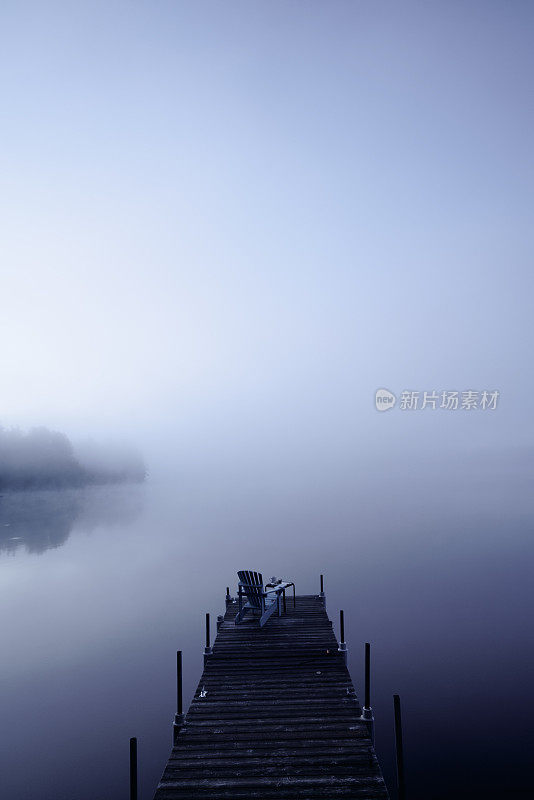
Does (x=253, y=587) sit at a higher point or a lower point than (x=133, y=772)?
Result: higher

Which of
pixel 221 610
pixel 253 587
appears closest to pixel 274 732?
pixel 253 587

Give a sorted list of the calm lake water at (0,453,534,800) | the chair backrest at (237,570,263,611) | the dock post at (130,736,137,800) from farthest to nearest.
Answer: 1. the chair backrest at (237,570,263,611)
2. the calm lake water at (0,453,534,800)
3. the dock post at (130,736,137,800)

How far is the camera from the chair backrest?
12656 mm

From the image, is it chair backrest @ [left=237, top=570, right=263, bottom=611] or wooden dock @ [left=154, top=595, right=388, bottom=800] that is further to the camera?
chair backrest @ [left=237, top=570, right=263, bottom=611]

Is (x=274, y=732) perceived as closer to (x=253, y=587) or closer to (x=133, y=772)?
(x=133, y=772)

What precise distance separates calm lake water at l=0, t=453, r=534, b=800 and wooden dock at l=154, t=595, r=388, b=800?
9.27ft

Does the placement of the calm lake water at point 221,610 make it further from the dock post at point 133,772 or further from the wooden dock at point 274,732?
the dock post at point 133,772

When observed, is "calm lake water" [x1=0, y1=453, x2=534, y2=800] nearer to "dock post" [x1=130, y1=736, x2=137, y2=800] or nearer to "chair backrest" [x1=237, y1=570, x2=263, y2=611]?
"chair backrest" [x1=237, y1=570, x2=263, y2=611]

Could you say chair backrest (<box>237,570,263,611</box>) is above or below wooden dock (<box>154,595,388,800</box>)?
above

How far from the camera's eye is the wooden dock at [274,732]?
19.3 ft

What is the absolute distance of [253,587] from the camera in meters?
12.5

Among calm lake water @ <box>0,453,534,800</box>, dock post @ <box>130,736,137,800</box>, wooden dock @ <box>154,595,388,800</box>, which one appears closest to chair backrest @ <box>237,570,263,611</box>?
wooden dock @ <box>154,595,388,800</box>

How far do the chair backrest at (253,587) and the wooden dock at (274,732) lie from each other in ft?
5.33

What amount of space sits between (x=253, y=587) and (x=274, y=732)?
17.7ft
